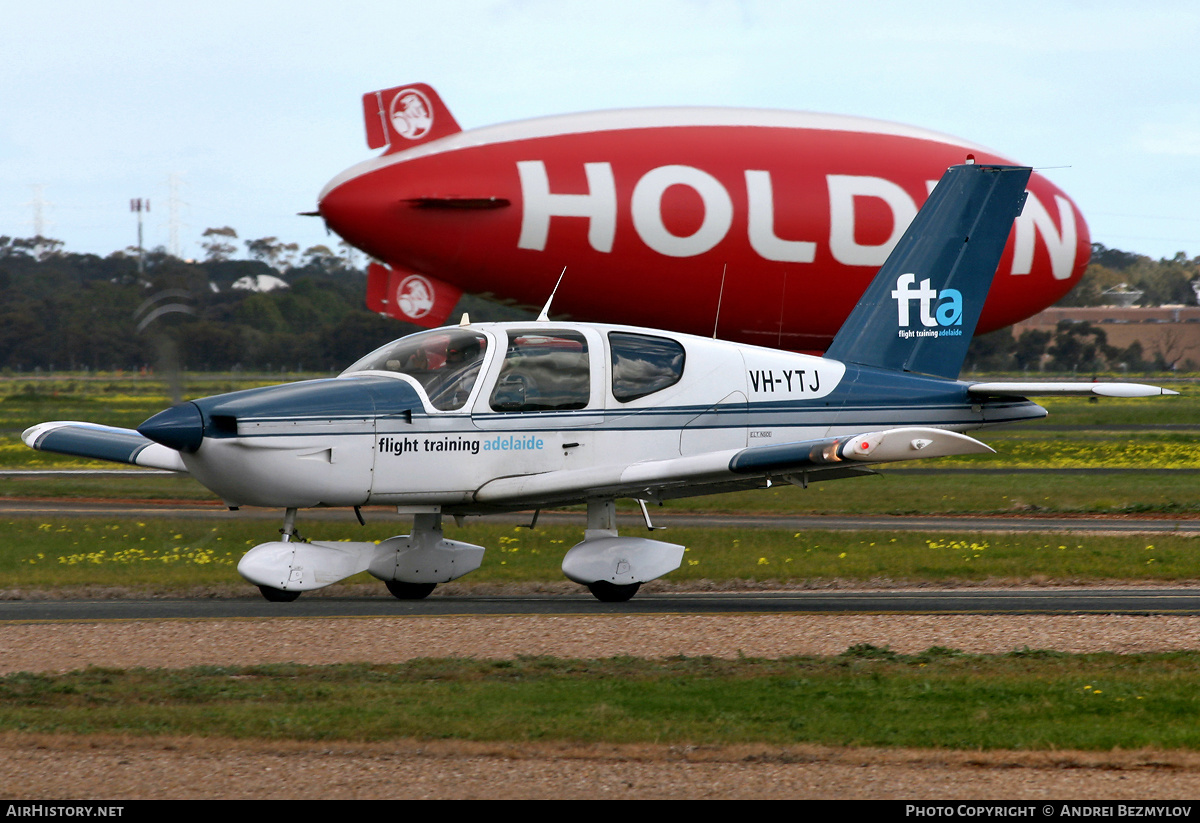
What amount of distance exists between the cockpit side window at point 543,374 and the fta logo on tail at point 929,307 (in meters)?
4.20

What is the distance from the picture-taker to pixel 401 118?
72.8 ft

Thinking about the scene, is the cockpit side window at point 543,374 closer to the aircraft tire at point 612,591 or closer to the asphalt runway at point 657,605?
the aircraft tire at point 612,591

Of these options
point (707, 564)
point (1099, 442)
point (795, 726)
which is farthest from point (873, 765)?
point (1099, 442)

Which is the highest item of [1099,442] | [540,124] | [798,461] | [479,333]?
[540,124]

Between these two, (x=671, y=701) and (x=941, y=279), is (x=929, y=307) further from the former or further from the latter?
(x=671, y=701)

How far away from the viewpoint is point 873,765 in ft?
21.3

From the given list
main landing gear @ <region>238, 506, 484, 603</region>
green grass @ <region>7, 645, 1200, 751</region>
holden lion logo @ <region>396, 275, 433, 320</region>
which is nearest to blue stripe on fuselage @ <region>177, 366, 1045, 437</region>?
main landing gear @ <region>238, 506, 484, 603</region>

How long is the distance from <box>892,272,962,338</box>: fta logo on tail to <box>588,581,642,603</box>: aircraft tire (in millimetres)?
4571

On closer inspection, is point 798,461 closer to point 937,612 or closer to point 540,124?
point 937,612

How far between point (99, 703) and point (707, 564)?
28.4ft

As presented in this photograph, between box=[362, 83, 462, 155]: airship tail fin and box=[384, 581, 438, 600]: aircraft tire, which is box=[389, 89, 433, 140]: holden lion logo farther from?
box=[384, 581, 438, 600]: aircraft tire

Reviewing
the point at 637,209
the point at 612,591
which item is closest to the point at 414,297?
the point at 637,209

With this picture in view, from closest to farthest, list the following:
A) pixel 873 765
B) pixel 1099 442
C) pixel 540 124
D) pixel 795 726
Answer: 1. pixel 873 765
2. pixel 795 726
3. pixel 540 124
4. pixel 1099 442
